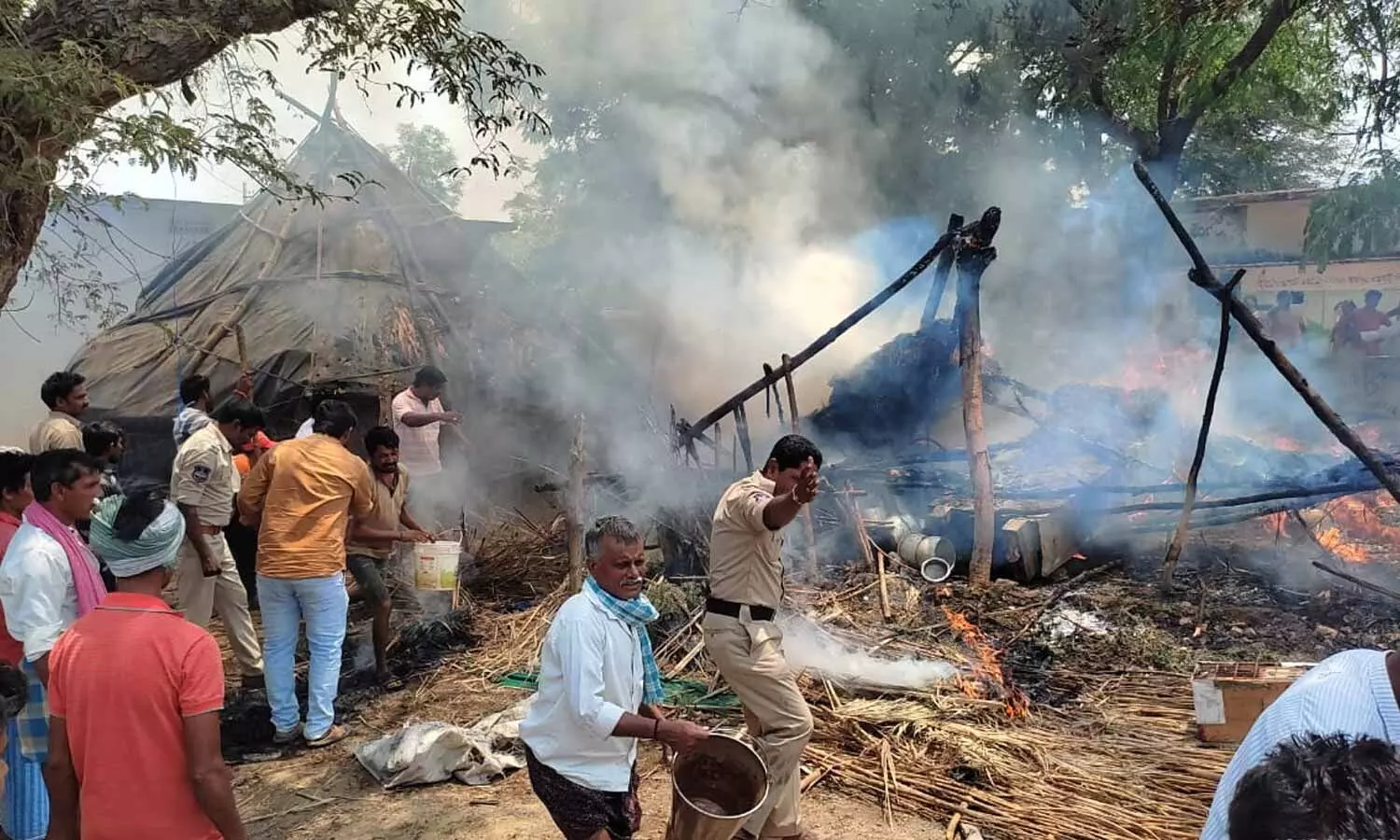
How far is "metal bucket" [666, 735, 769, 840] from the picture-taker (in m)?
2.80

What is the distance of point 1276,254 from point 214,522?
65.6 feet

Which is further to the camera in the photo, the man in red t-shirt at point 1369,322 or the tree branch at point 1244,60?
the man in red t-shirt at point 1369,322

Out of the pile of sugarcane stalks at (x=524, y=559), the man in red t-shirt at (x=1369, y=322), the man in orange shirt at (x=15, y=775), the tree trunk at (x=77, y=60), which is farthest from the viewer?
the man in red t-shirt at (x=1369, y=322)

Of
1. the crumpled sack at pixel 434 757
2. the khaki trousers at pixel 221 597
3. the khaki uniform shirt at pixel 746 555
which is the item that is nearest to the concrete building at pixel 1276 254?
the khaki uniform shirt at pixel 746 555

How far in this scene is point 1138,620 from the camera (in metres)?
6.65

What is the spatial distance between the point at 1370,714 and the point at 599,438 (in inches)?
309

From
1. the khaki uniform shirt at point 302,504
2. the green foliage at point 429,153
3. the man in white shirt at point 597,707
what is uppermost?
the green foliage at point 429,153

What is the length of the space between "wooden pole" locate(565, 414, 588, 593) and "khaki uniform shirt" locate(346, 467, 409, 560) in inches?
65.9

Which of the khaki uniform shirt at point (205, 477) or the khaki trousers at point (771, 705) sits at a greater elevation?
the khaki uniform shirt at point (205, 477)

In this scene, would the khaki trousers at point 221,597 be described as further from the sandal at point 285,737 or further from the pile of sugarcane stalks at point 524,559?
the pile of sugarcane stalks at point 524,559

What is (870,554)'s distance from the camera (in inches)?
296

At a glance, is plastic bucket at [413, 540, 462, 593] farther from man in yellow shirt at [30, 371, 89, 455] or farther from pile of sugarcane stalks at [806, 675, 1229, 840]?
pile of sugarcane stalks at [806, 675, 1229, 840]

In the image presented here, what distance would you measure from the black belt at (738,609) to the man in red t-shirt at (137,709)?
2.06 m

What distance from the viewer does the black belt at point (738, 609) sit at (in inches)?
155
